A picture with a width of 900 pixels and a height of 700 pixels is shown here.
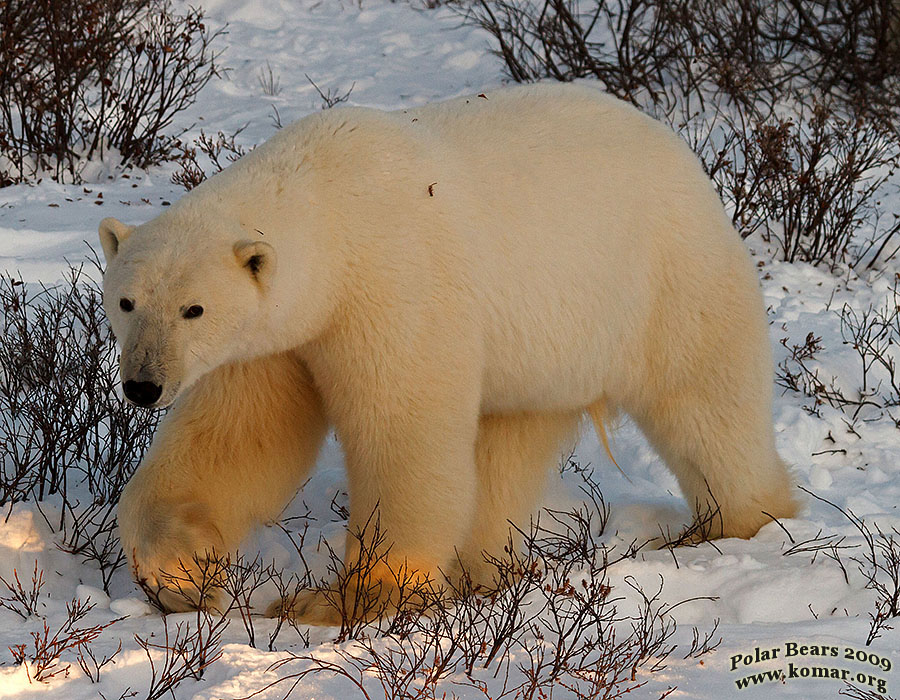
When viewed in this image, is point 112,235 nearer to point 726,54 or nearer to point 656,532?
point 656,532

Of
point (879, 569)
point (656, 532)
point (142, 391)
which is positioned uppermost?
point (142, 391)

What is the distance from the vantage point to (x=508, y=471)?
3.43 metres

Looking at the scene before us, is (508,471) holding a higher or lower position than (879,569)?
higher

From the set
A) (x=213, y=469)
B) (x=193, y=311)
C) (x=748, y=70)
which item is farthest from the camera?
(x=748, y=70)

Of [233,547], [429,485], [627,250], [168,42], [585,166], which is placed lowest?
[233,547]

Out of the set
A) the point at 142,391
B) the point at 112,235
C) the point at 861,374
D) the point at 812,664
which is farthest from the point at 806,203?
the point at 142,391

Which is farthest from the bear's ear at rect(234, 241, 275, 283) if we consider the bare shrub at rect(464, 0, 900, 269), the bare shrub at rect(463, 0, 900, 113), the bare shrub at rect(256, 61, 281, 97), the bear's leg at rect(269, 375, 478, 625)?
the bare shrub at rect(256, 61, 281, 97)

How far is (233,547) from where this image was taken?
292cm

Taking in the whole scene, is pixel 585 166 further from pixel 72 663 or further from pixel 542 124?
pixel 72 663

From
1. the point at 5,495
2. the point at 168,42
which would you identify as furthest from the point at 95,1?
the point at 5,495

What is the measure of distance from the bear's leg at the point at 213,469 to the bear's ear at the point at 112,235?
0.44 meters

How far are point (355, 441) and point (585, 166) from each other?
954 millimetres

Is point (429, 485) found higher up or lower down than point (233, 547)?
higher up

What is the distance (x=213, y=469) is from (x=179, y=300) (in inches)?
27.9
